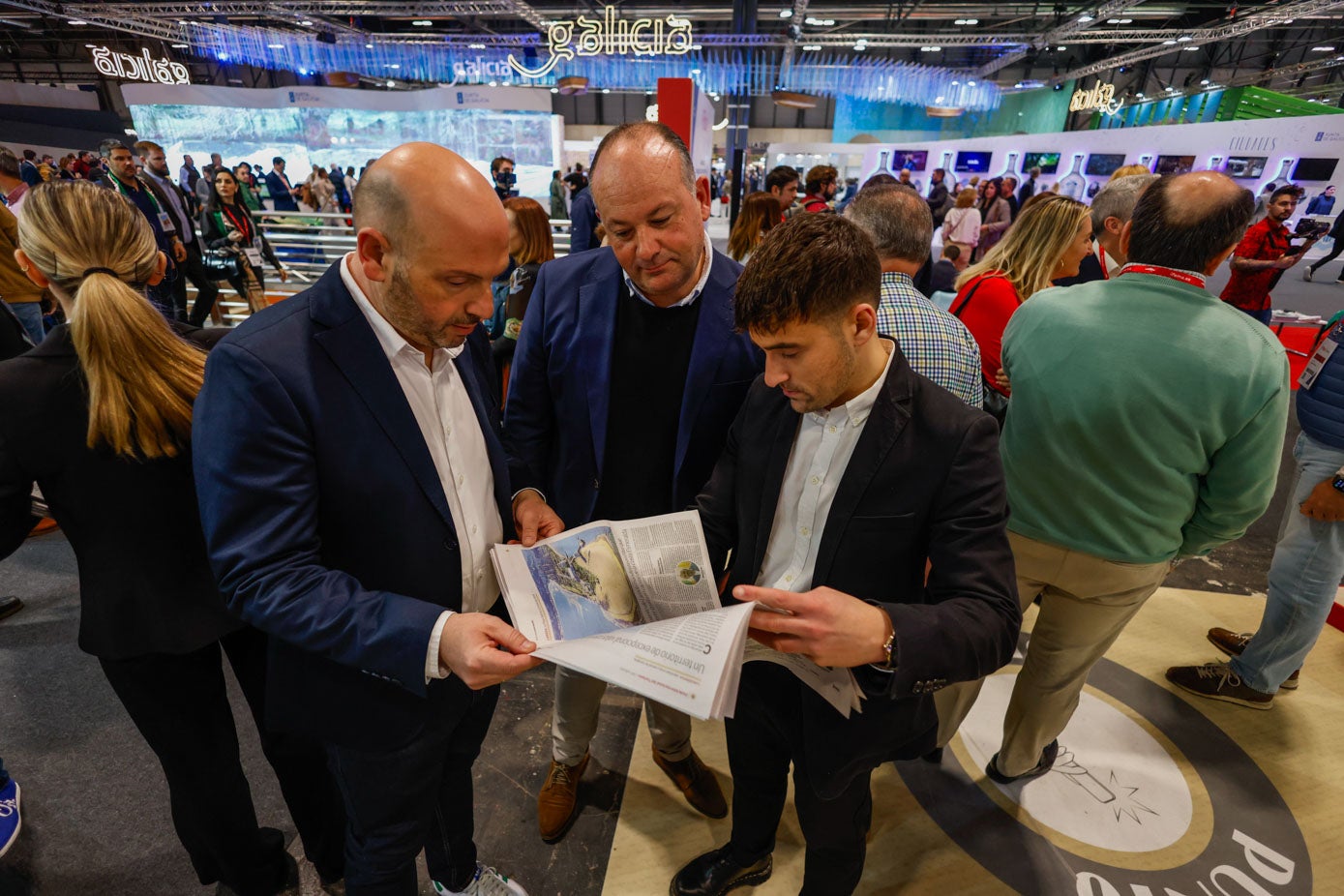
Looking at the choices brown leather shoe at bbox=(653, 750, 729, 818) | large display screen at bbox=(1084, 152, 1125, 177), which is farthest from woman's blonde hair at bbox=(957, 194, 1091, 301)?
large display screen at bbox=(1084, 152, 1125, 177)

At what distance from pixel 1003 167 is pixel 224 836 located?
17.2 m

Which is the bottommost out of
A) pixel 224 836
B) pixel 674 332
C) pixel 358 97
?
pixel 224 836

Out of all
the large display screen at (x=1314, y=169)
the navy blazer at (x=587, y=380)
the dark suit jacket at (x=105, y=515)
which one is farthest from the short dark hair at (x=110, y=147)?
the large display screen at (x=1314, y=169)

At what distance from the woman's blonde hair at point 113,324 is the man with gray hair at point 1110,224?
318 cm

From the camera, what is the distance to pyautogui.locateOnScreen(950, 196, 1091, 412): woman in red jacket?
98.3 inches

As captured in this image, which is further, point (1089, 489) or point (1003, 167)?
point (1003, 167)

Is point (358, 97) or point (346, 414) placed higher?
point (358, 97)

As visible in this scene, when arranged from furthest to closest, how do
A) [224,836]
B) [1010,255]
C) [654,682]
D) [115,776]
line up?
[1010,255] → [115,776] → [224,836] → [654,682]

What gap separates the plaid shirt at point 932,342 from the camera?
1896mm

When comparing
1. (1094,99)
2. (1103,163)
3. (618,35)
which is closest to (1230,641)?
(1103,163)

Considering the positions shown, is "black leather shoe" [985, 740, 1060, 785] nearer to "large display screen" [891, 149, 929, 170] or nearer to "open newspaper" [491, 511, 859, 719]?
"open newspaper" [491, 511, 859, 719]

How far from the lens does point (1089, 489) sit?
1.77m

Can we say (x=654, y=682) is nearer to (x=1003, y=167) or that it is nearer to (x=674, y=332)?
(x=674, y=332)

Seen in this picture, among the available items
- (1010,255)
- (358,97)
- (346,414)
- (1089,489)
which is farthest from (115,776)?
(358,97)
